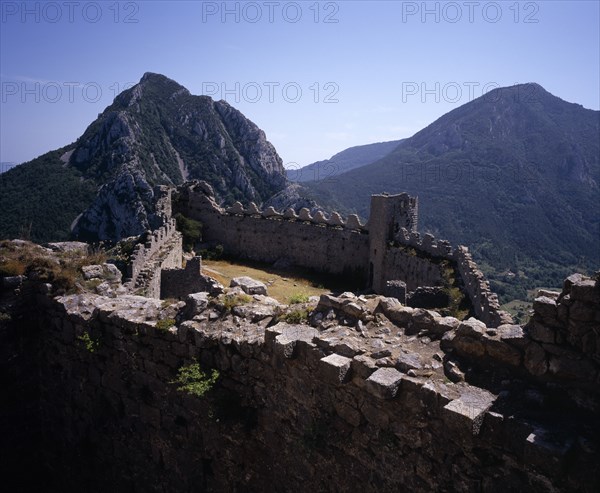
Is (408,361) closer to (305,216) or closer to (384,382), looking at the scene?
(384,382)

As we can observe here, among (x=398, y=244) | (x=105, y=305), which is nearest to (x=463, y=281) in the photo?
(x=398, y=244)

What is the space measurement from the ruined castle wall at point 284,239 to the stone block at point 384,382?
1742cm

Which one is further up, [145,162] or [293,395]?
[145,162]

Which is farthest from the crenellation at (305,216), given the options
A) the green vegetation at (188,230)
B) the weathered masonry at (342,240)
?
the green vegetation at (188,230)

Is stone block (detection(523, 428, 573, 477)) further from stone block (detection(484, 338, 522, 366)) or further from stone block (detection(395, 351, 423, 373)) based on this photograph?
stone block (detection(395, 351, 423, 373))

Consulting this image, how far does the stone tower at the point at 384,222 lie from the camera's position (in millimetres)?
20188

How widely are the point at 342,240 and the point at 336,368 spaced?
1779 centimetres

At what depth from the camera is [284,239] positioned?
77.9ft

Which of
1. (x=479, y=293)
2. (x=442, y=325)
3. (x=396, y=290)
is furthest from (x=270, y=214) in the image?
(x=442, y=325)

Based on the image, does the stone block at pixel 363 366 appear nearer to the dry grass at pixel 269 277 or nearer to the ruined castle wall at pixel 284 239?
the dry grass at pixel 269 277

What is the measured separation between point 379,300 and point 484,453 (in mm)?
2193

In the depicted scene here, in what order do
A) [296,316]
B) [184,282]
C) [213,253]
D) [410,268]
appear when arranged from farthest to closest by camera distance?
[213,253], [410,268], [184,282], [296,316]

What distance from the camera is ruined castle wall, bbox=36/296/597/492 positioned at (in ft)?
12.5

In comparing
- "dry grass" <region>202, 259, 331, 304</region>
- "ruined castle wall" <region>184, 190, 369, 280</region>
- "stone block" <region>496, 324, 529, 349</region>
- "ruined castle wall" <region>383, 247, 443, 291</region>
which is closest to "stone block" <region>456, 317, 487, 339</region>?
"stone block" <region>496, 324, 529, 349</region>
